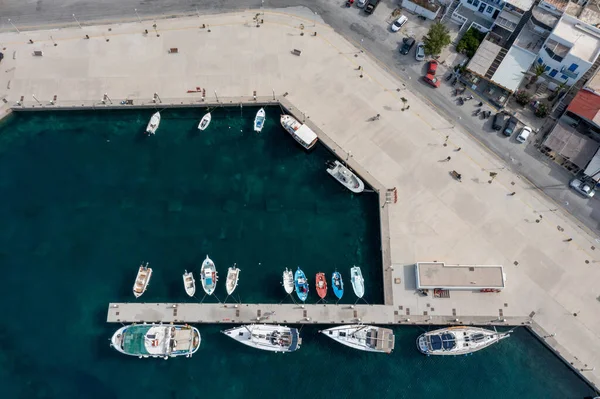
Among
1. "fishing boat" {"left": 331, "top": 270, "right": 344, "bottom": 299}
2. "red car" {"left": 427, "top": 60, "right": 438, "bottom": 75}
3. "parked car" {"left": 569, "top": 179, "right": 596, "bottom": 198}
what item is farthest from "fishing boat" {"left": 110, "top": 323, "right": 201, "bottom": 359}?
"parked car" {"left": 569, "top": 179, "right": 596, "bottom": 198}

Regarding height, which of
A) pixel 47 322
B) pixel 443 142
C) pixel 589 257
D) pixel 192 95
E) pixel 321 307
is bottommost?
pixel 47 322

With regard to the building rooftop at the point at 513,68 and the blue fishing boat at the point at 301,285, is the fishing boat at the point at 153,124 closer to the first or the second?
the blue fishing boat at the point at 301,285

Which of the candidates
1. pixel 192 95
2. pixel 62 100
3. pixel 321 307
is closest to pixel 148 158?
pixel 192 95

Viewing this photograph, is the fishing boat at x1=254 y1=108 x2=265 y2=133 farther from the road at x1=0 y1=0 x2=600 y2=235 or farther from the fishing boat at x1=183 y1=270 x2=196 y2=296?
the fishing boat at x1=183 y1=270 x2=196 y2=296

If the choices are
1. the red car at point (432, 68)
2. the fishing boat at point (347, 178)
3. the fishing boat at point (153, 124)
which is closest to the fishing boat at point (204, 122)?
the fishing boat at point (153, 124)

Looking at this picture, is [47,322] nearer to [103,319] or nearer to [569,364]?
[103,319]

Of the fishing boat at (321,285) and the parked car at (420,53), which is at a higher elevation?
the parked car at (420,53)

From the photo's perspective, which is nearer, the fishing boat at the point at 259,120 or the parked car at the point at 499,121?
the parked car at the point at 499,121
